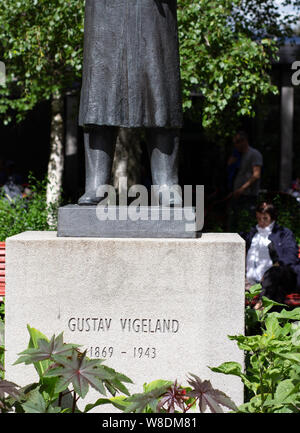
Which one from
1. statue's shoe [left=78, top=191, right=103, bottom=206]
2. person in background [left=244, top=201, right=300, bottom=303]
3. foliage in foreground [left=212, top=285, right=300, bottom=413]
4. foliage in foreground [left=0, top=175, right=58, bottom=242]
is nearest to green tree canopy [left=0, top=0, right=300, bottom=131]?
foliage in foreground [left=0, top=175, right=58, bottom=242]

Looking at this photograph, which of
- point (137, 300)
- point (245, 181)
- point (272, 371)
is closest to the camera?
point (272, 371)

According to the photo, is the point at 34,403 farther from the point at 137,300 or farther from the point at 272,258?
the point at 272,258

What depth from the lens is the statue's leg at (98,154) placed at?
3.81 meters

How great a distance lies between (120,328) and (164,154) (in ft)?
3.44

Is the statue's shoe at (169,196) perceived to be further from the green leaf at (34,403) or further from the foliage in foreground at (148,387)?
the green leaf at (34,403)

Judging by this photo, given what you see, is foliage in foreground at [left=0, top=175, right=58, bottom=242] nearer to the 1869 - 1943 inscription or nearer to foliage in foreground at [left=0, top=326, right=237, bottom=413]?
the 1869 - 1943 inscription

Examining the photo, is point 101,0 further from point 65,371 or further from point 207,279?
point 65,371

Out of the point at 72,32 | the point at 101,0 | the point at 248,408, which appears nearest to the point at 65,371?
the point at 248,408

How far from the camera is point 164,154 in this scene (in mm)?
3857

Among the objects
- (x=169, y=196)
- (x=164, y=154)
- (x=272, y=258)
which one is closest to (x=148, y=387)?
(x=169, y=196)

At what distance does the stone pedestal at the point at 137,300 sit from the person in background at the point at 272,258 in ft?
5.85

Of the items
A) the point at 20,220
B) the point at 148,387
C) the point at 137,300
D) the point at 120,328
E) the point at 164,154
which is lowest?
the point at 148,387

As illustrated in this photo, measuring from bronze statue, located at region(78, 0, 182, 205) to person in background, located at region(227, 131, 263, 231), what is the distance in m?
4.64
